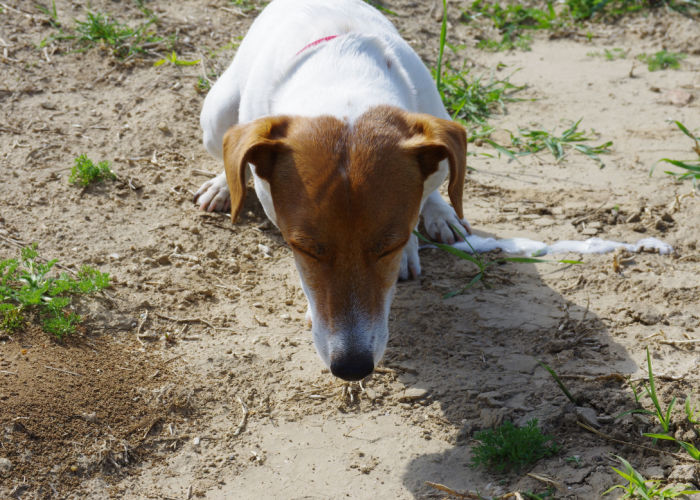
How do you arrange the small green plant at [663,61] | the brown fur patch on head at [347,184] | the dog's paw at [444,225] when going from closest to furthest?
1. the brown fur patch on head at [347,184]
2. the dog's paw at [444,225]
3. the small green plant at [663,61]

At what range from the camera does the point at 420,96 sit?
12.3 feet

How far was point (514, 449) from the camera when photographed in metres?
2.88

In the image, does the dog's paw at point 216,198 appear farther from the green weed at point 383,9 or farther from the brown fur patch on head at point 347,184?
the green weed at point 383,9

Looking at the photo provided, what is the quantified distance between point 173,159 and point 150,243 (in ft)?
3.40

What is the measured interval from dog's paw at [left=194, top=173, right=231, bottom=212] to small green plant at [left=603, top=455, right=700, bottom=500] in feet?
9.54

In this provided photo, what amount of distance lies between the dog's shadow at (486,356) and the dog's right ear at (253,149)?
1203 mm

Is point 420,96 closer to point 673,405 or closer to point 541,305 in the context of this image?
point 541,305

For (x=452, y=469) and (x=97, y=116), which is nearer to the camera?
(x=452, y=469)

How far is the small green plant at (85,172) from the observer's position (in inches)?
186

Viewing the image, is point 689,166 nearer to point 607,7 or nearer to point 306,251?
point 306,251

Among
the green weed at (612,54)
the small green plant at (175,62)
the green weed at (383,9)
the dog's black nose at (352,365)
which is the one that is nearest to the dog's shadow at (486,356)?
the dog's black nose at (352,365)

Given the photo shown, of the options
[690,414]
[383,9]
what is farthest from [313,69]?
[383,9]

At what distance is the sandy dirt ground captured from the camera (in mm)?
3004

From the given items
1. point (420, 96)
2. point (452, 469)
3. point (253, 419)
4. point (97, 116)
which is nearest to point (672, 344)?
point (452, 469)
